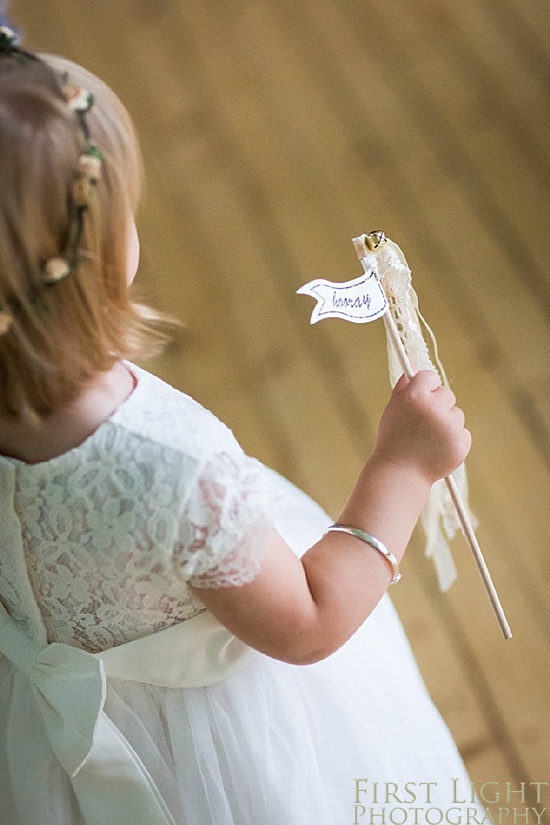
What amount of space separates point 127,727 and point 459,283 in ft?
3.80

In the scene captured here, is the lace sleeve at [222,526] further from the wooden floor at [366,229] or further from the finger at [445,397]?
the wooden floor at [366,229]

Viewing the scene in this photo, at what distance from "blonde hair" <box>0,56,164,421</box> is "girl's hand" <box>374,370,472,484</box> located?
253mm

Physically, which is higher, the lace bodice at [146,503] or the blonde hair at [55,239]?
the blonde hair at [55,239]

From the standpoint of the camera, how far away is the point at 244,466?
0.72m

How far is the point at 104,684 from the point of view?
0.81m

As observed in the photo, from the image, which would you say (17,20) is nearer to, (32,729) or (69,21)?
(69,21)

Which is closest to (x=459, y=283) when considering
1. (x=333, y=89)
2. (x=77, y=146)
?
(x=333, y=89)

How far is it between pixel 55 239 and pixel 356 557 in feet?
1.15

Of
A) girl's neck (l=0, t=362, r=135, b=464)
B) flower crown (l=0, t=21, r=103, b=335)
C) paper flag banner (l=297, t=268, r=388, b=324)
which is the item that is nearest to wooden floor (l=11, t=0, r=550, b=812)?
paper flag banner (l=297, t=268, r=388, b=324)

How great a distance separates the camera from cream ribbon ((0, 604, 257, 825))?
2.70 ft

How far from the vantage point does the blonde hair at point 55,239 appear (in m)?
0.62

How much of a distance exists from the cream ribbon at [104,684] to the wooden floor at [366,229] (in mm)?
590

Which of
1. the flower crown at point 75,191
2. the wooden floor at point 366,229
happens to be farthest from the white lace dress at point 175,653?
the wooden floor at point 366,229

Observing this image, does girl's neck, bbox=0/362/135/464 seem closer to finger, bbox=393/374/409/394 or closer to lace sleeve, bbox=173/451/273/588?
lace sleeve, bbox=173/451/273/588
